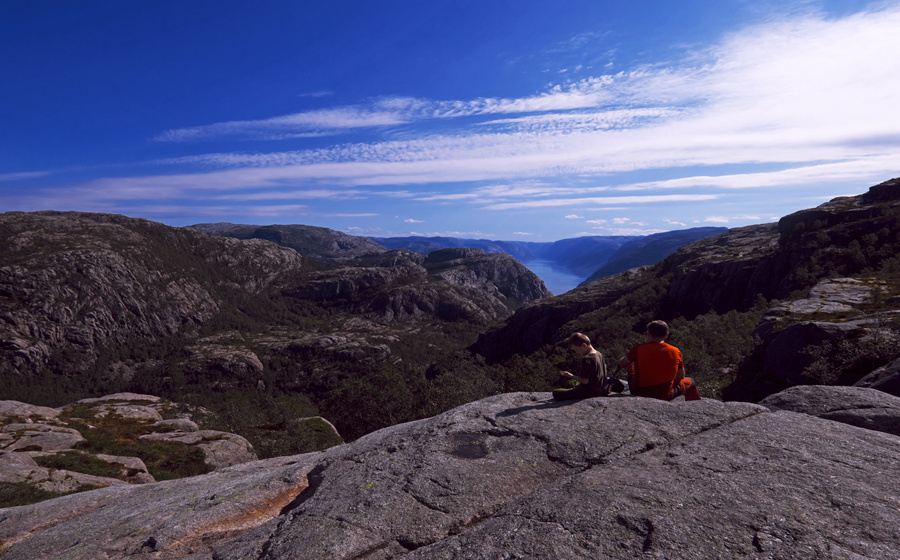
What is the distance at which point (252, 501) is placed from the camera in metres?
12.7

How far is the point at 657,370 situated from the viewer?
1540 centimetres

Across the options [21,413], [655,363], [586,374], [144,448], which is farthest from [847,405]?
[21,413]

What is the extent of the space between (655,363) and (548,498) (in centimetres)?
844

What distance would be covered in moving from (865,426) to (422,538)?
14.2m

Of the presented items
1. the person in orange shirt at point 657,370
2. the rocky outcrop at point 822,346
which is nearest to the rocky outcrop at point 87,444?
the person in orange shirt at point 657,370

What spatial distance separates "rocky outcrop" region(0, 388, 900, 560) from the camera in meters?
7.61

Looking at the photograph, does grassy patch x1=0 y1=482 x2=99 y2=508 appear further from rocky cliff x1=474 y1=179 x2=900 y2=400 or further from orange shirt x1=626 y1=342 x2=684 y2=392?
rocky cliff x1=474 y1=179 x2=900 y2=400

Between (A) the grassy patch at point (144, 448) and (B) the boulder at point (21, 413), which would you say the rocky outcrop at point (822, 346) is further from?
(B) the boulder at point (21, 413)

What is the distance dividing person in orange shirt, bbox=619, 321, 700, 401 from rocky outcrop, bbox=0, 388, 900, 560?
1296 millimetres

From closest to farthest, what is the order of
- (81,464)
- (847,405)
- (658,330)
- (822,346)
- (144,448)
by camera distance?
(847,405) < (658,330) < (822,346) < (81,464) < (144,448)

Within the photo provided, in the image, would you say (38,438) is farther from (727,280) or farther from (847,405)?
(727,280)

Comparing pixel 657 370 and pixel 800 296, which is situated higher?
pixel 657 370

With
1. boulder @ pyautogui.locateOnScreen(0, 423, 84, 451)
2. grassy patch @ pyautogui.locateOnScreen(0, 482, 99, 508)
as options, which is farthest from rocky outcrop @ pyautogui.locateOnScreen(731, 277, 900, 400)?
boulder @ pyautogui.locateOnScreen(0, 423, 84, 451)

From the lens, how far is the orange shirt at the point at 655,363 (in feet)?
49.1
